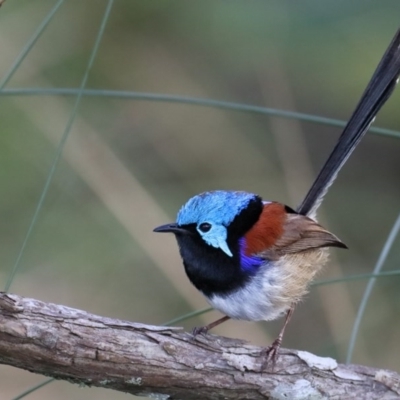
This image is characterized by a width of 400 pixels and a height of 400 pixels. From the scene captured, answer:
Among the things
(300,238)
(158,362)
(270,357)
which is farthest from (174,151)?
(158,362)

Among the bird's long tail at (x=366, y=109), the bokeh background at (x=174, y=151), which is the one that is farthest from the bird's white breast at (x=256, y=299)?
the bokeh background at (x=174, y=151)

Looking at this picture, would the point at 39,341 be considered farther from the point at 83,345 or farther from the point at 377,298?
the point at 377,298

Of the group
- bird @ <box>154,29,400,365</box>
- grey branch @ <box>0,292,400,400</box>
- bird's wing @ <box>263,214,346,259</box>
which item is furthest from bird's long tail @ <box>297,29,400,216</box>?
grey branch @ <box>0,292,400,400</box>

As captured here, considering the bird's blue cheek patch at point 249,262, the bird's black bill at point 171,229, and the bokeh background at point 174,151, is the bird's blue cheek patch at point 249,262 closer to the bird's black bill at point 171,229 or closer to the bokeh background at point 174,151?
the bird's black bill at point 171,229

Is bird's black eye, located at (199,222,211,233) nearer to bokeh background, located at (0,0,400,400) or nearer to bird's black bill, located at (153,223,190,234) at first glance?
bird's black bill, located at (153,223,190,234)

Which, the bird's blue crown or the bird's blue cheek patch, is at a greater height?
the bird's blue crown

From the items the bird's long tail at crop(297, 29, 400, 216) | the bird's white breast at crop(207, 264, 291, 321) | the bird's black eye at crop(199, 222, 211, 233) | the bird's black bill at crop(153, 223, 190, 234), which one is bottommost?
the bird's white breast at crop(207, 264, 291, 321)

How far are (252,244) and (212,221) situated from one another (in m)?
0.20

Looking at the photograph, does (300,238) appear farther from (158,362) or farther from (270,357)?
(158,362)

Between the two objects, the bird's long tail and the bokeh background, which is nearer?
the bird's long tail

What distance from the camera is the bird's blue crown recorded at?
2.94 metres

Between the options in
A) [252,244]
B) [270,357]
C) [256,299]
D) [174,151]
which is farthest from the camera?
[174,151]

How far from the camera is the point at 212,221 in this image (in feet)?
9.72

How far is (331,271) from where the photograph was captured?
16.4 ft
